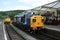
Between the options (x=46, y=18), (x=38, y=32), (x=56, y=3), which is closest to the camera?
(x=38, y=32)

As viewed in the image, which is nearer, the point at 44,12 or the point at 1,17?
the point at 44,12

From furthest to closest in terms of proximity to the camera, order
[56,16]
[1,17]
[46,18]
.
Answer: [1,17], [46,18], [56,16]

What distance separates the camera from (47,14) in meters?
54.5

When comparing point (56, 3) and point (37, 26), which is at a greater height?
point (56, 3)

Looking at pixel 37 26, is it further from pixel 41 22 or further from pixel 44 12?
pixel 44 12

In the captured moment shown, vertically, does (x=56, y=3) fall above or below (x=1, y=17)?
above

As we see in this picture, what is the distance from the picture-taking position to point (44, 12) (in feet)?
180

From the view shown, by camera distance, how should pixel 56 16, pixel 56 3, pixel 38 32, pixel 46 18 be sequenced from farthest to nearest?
pixel 46 18 < pixel 56 16 < pixel 56 3 < pixel 38 32

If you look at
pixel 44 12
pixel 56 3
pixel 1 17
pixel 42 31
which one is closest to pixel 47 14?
pixel 44 12

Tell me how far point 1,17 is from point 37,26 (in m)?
90.5

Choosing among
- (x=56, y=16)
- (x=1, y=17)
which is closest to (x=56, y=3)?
(x=56, y=16)

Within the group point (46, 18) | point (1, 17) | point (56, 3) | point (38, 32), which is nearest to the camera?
point (38, 32)

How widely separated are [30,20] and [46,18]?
74.8 feet

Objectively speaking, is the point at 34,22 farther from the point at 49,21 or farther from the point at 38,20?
the point at 49,21
